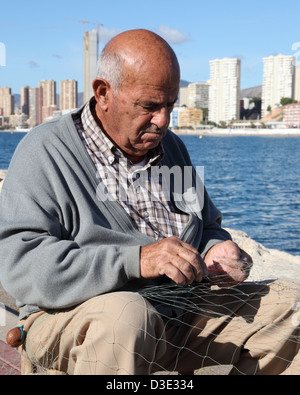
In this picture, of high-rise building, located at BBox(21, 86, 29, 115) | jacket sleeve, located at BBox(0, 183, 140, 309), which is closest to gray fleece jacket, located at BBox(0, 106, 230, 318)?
jacket sleeve, located at BBox(0, 183, 140, 309)

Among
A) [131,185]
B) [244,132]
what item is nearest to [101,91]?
[131,185]

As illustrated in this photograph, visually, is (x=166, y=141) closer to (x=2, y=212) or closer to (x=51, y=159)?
(x=51, y=159)

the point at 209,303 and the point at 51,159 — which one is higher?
the point at 51,159

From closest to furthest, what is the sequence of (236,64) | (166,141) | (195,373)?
1. (195,373)
2. (166,141)
3. (236,64)

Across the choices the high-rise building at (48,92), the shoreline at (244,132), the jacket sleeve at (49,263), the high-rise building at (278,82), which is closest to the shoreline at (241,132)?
the shoreline at (244,132)

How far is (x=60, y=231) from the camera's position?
192 cm

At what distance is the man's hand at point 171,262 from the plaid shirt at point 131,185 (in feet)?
1.14

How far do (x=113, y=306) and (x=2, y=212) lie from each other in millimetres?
530

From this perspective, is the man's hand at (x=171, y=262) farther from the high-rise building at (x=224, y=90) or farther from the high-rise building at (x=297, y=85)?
the high-rise building at (x=297, y=85)

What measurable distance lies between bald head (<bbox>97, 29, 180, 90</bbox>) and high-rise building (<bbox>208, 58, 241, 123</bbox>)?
13719cm

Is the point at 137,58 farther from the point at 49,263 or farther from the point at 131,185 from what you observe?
the point at 49,263

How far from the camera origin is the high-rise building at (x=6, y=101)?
105250 millimetres
